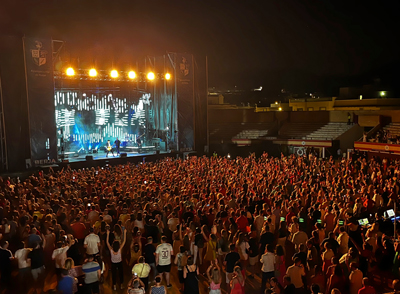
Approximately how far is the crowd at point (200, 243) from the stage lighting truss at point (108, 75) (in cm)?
1090

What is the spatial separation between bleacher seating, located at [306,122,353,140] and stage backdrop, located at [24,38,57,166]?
55.0 feet

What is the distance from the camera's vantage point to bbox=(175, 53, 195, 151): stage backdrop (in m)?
23.9

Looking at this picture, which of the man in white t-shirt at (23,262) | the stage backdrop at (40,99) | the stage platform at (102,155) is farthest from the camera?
the stage platform at (102,155)

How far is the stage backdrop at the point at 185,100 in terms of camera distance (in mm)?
23859

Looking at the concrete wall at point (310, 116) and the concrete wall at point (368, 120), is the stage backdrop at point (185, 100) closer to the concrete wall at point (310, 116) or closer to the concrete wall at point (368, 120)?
the concrete wall at point (310, 116)

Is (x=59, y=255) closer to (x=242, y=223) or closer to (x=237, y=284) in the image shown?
(x=237, y=284)

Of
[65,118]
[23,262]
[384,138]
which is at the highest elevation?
[65,118]

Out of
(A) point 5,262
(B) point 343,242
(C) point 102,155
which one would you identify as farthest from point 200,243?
(C) point 102,155

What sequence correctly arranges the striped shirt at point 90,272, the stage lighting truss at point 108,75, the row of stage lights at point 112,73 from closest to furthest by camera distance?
the striped shirt at point 90,272 < the row of stage lights at point 112,73 < the stage lighting truss at point 108,75

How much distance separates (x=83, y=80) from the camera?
926 inches

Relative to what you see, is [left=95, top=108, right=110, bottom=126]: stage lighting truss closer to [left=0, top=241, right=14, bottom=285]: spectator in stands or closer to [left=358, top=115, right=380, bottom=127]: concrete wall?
[left=358, top=115, right=380, bottom=127]: concrete wall

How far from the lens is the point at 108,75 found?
2269cm

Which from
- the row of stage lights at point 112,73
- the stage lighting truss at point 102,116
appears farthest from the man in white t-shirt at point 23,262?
the stage lighting truss at point 102,116

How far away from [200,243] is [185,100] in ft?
59.9
